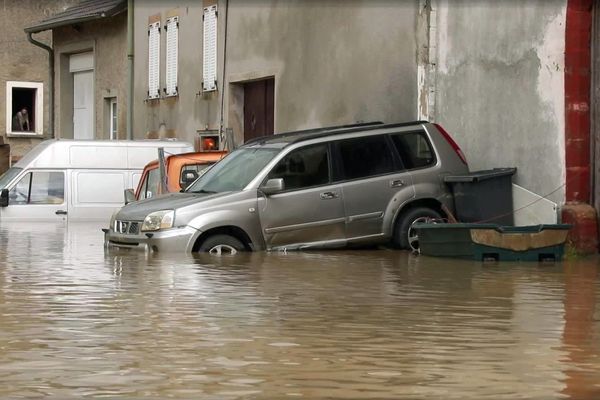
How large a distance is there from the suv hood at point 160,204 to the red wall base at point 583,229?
451 centimetres

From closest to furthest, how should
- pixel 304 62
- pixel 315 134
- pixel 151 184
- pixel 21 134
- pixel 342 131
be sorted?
pixel 315 134 < pixel 342 131 < pixel 151 184 < pixel 304 62 < pixel 21 134

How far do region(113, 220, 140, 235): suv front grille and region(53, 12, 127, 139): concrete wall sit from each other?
15980 millimetres

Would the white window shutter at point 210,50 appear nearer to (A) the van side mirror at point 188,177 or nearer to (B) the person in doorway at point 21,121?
(A) the van side mirror at point 188,177

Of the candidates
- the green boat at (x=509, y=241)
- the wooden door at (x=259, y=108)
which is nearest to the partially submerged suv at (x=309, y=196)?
the green boat at (x=509, y=241)

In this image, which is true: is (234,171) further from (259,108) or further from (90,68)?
(90,68)

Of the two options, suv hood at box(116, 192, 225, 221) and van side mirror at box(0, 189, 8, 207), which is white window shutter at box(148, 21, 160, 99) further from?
suv hood at box(116, 192, 225, 221)

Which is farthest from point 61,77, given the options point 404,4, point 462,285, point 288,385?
point 288,385

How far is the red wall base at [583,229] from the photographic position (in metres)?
17.6

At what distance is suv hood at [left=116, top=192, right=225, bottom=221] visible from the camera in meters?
16.3

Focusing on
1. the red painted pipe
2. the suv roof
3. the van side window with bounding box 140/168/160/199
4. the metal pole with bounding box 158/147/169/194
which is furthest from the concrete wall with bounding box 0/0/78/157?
the red painted pipe

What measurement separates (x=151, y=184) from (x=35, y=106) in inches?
787

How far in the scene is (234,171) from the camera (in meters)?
17.4

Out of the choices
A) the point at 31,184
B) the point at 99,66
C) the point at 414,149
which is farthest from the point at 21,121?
the point at 414,149

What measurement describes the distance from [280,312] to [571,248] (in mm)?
7822
